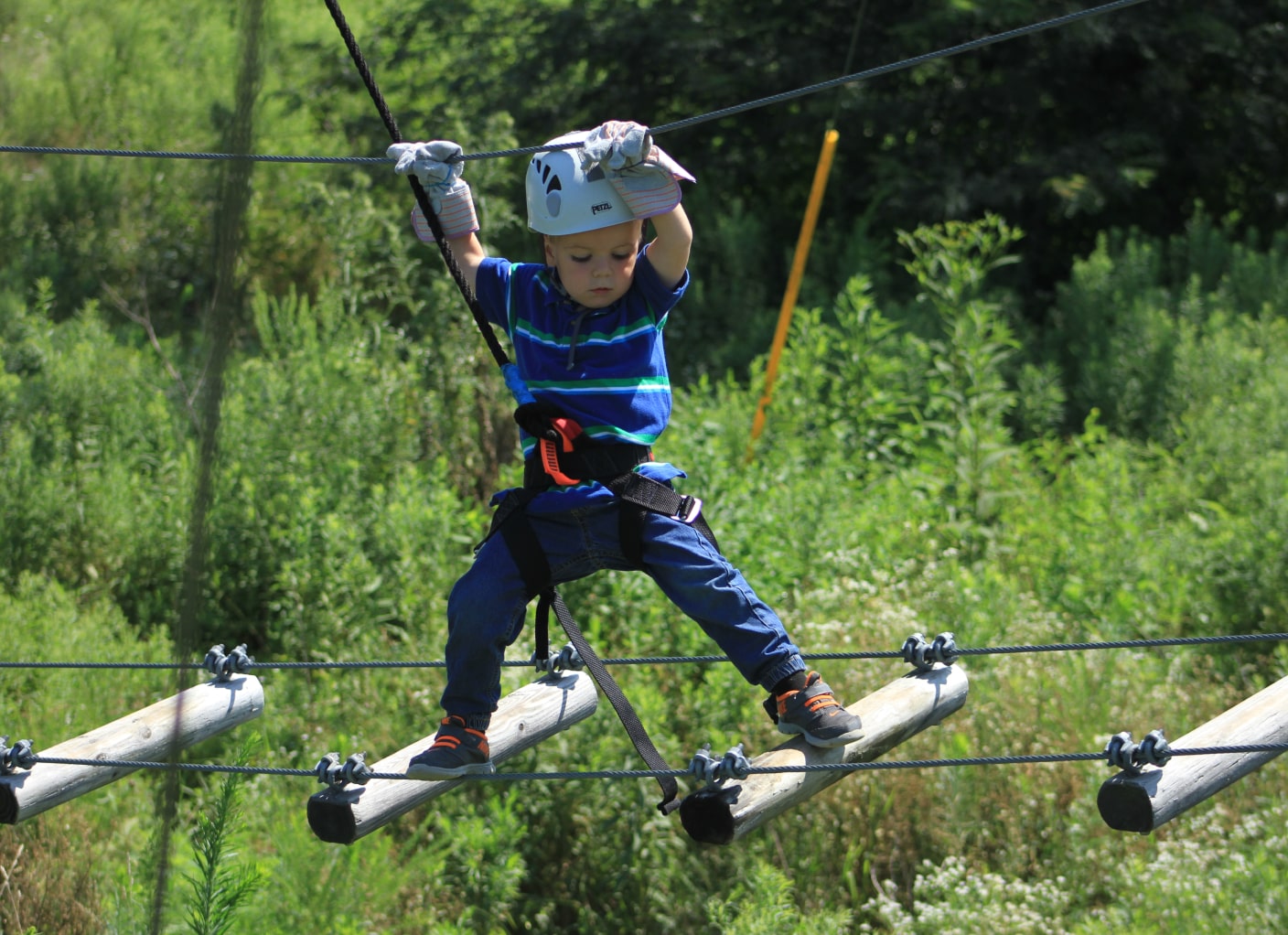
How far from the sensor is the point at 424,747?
Result: 2738mm

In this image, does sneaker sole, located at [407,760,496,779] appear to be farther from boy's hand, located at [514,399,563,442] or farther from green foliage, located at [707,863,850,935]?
green foliage, located at [707,863,850,935]

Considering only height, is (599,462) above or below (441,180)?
below

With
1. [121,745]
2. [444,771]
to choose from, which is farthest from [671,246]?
[121,745]

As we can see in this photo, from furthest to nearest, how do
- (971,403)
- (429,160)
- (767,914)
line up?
1. (971,403)
2. (767,914)
3. (429,160)

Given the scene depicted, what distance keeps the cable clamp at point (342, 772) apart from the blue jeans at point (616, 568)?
0.23m

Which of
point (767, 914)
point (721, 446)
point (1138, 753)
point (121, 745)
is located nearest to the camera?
point (1138, 753)

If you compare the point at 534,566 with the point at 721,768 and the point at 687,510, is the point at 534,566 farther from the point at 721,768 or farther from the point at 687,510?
the point at 721,768

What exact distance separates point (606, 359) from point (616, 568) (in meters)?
0.39

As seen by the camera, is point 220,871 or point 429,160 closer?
point 429,160

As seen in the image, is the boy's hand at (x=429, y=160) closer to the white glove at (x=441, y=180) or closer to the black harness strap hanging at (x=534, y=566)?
the white glove at (x=441, y=180)

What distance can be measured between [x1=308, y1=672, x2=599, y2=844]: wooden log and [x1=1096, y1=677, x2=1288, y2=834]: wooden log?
45.3 inches

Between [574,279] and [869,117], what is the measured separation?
7780 millimetres

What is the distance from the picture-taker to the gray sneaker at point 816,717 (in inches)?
102

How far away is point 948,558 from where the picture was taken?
6082mm
